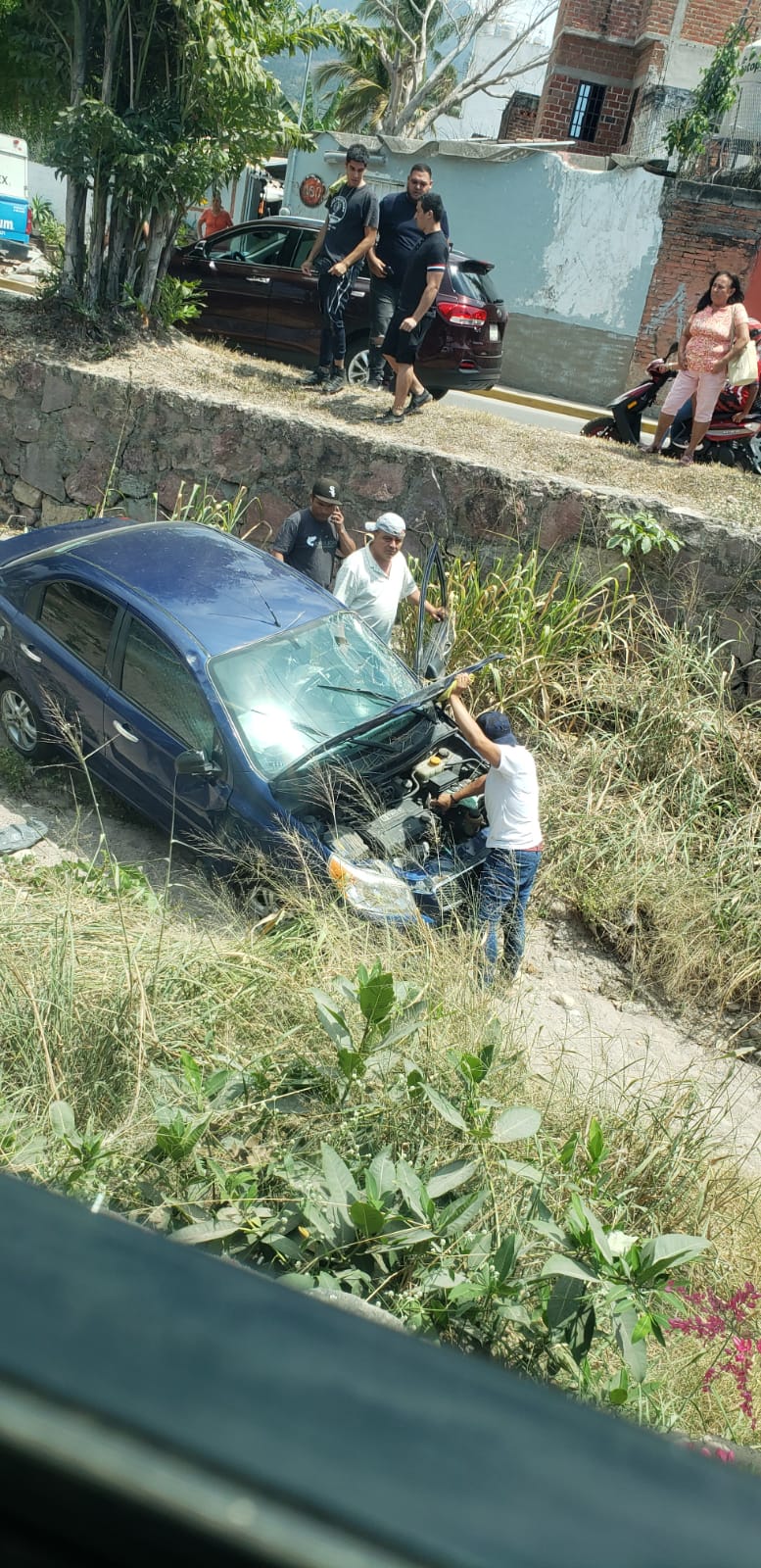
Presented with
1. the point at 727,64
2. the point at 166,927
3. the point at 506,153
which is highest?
the point at 727,64

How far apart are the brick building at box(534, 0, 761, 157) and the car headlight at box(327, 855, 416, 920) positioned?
71.0 feet

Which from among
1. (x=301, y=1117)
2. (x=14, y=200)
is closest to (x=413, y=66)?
(x=14, y=200)

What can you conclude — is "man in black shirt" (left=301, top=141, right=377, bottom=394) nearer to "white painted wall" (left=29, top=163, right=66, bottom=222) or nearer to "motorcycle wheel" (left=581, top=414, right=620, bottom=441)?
"motorcycle wheel" (left=581, top=414, right=620, bottom=441)

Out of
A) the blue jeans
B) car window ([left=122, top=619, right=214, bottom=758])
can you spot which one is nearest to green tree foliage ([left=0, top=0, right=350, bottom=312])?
car window ([left=122, top=619, right=214, bottom=758])

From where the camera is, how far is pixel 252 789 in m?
5.63

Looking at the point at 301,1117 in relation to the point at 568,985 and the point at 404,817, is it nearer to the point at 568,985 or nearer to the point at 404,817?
the point at 404,817

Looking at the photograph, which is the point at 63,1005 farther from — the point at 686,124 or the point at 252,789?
the point at 686,124

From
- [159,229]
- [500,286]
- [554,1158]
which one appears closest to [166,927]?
[554,1158]

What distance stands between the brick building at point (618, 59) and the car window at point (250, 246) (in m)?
13.0

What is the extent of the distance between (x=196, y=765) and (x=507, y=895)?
1.61 m

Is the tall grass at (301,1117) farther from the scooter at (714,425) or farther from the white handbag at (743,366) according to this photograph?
the scooter at (714,425)

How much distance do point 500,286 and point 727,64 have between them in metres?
4.63

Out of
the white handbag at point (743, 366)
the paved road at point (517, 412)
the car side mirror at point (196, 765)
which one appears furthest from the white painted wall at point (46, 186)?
the car side mirror at point (196, 765)

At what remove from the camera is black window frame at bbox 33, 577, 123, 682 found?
6.35 meters
